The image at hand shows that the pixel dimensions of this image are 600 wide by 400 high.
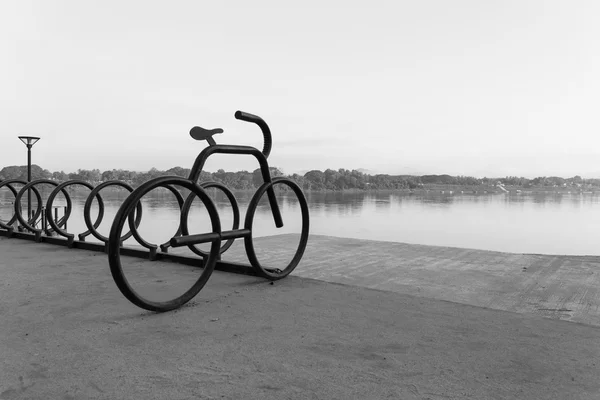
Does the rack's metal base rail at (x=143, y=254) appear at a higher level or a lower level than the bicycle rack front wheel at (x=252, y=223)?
lower

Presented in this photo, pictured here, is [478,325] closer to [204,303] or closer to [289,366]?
[289,366]

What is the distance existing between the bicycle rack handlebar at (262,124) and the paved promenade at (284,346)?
1.30 m

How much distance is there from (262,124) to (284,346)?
239cm

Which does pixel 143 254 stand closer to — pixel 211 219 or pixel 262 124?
pixel 211 219

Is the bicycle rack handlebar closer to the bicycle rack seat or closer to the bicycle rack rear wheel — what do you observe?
the bicycle rack seat

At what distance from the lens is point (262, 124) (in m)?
4.35

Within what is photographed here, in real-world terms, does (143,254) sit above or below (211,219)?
below

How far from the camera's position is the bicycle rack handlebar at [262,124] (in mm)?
4016

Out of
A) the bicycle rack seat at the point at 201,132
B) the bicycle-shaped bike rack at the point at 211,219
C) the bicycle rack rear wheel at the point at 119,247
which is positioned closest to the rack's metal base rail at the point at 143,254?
the bicycle-shaped bike rack at the point at 211,219

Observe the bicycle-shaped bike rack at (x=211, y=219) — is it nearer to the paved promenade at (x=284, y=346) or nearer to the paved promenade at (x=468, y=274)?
the paved promenade at (x=284, y=346)

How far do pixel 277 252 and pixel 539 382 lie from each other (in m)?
4.83

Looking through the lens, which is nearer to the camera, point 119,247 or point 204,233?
point 119,247

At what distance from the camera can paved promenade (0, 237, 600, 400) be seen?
204cm

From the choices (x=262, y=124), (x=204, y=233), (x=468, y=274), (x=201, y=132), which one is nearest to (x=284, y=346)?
(x=204, y=233)
